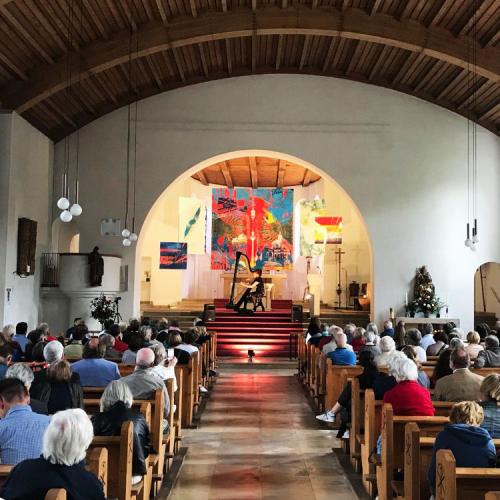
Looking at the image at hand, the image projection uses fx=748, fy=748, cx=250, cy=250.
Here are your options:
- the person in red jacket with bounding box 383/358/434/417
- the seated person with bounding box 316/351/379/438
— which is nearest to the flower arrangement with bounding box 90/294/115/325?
the seated person with bounding box 316/351/379/438

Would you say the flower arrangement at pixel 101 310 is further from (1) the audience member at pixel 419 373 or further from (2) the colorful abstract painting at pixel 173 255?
(1) the audience member at pixel 419 373

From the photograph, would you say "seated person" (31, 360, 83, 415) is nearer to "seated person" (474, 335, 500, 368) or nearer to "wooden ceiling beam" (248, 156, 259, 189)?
"seated person" (474, 335, 500, 368)

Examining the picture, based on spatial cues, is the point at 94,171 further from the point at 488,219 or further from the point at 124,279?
the point at 488,219

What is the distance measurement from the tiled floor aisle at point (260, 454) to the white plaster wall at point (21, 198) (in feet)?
17.8

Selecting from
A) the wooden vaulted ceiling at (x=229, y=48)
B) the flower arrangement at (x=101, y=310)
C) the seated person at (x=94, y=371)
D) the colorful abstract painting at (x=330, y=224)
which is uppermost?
the wooden vaulted ceiling at (x=229, y=48)

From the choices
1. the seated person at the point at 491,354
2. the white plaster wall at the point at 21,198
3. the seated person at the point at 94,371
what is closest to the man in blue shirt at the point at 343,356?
the seated person at the point at 491,354

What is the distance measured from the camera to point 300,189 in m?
26.0

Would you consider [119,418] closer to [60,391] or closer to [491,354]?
[60,391]

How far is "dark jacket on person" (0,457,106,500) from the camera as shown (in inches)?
113

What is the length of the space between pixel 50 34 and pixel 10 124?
2.21 meters

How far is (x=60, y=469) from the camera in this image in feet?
9.65

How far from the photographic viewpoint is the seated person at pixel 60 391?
5215 mm

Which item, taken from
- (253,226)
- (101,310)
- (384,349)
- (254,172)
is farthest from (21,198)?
(253,226)

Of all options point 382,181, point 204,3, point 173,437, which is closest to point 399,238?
point 382,181
